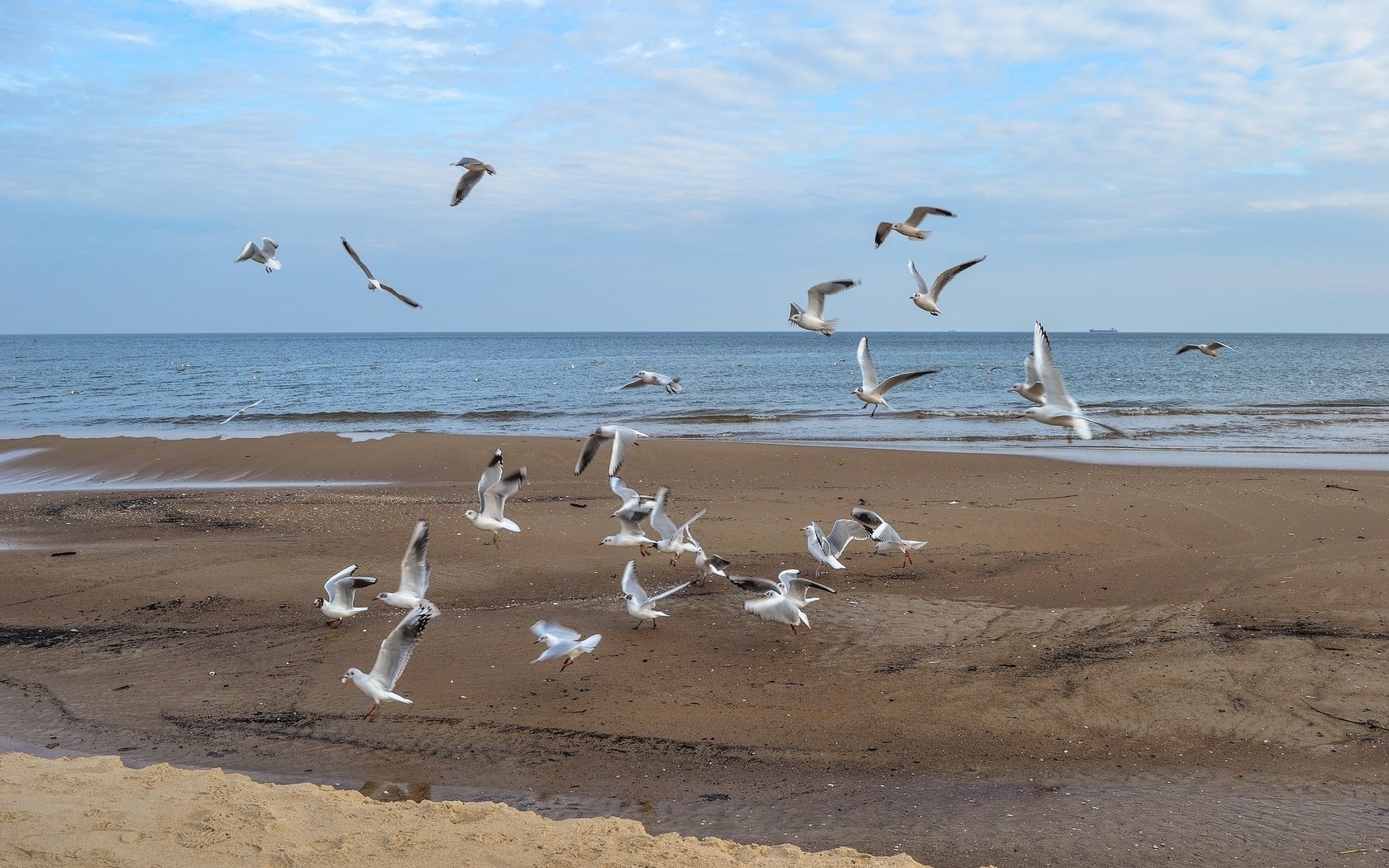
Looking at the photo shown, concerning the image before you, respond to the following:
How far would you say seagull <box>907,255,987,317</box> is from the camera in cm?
994

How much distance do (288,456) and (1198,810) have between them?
17.7m

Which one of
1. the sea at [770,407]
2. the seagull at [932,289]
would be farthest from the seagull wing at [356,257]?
the sea at [770,407]

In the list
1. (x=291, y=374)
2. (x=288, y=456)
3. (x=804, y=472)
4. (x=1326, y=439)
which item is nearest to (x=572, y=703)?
(x=804, y=472)

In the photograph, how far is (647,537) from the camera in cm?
936

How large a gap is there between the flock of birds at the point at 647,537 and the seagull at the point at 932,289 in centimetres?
1

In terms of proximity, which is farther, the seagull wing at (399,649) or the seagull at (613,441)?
the seagull at (613,441)

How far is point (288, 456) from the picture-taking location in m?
19.1

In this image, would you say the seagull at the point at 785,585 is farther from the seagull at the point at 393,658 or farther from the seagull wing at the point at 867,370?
the seagull wing at the point at 867,370

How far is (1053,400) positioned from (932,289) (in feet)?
7.51

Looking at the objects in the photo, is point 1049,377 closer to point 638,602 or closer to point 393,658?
point 638,602

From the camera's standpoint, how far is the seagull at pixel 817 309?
10.4 meters

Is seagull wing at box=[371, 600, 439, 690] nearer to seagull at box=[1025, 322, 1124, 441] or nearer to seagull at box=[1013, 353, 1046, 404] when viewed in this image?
seagull at box=[1025, 322, 1124, 441]

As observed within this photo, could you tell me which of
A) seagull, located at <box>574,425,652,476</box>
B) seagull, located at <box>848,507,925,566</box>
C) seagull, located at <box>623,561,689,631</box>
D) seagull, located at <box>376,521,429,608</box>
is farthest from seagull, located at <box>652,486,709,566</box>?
seagull, located at <box>376,521,429,608</box>

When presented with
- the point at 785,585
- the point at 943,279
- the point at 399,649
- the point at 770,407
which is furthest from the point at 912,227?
the point at 770,407
